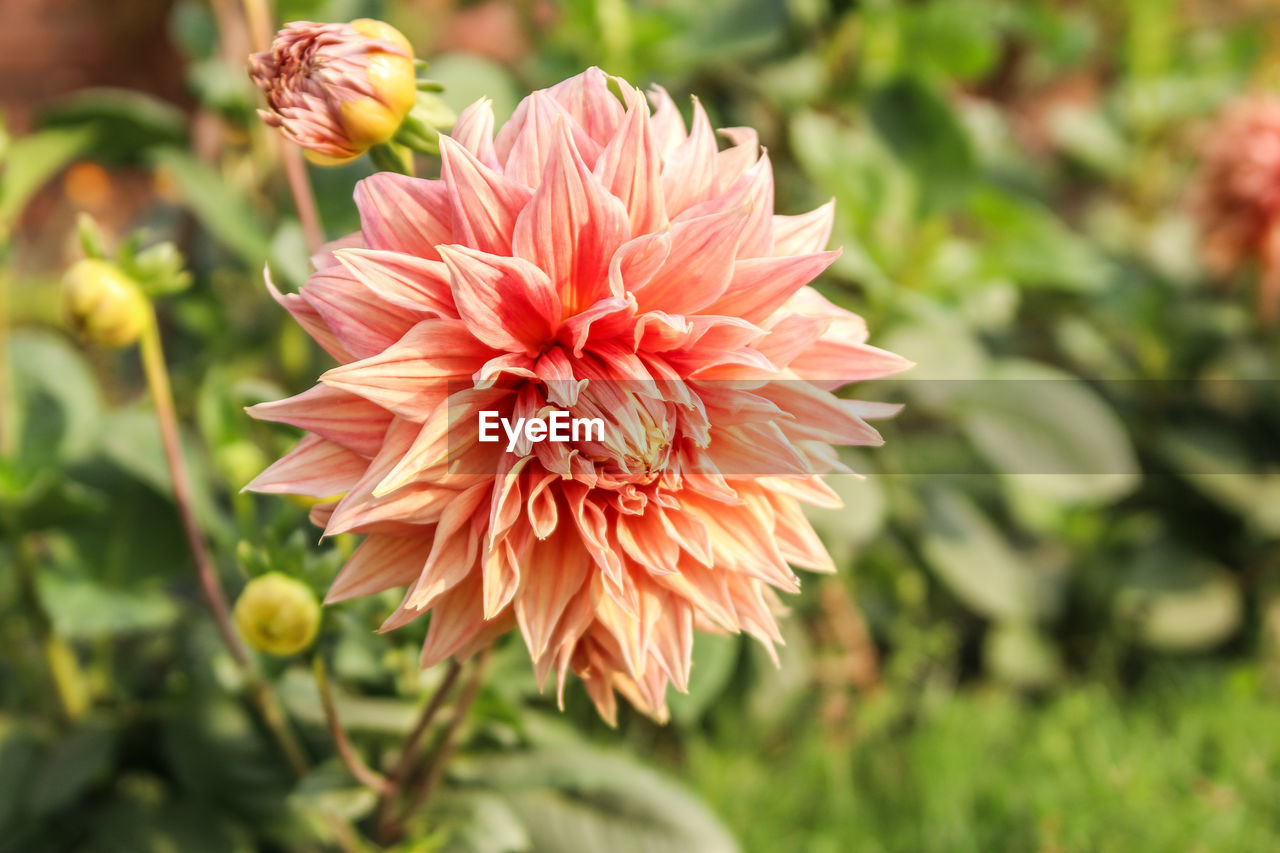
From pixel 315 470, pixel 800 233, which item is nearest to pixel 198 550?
pixel 315 470

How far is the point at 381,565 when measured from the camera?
2.23 feet

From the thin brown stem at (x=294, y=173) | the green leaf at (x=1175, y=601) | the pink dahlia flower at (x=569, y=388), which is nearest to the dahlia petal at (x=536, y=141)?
the pink dahlia flower at (x=569, y=388)

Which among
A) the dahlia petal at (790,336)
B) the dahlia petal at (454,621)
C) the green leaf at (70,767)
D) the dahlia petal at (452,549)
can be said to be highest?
the dahlia petal at (790,336)

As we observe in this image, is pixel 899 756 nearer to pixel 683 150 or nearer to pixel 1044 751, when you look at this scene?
pixel 1044 751

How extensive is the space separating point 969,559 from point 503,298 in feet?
4.61

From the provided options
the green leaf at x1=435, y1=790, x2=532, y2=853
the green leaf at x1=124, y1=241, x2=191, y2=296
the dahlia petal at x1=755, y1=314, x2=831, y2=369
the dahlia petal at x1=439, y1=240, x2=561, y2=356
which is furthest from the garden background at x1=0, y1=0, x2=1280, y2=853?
the dahlia petal at x1=755, y1=314, x2=831, y2=369

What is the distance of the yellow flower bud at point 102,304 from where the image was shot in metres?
0.84

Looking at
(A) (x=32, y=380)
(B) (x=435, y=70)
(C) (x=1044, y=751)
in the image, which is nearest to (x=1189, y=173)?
(C) (x=1044, y=751)

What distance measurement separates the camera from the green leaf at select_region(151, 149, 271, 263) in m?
1.35

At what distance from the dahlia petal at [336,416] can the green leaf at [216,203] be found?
82 centimetres

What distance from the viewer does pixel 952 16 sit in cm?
162

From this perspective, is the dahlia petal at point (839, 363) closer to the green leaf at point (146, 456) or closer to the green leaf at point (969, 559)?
the green leaf at point (146, 456)

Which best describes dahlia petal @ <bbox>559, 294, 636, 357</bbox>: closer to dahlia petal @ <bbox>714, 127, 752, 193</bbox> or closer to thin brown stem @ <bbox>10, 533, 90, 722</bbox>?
dahlia petal @ <bbox>714, 127, 752, 193</bbox>

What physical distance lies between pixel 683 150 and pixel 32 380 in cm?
120
